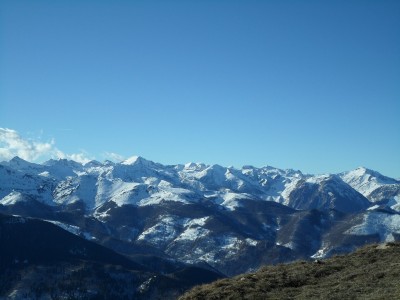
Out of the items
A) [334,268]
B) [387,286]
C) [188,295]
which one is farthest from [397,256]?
[188,295]

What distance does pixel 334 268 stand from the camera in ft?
118

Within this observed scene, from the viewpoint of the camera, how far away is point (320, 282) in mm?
32562

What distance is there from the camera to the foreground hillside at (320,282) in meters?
29.3

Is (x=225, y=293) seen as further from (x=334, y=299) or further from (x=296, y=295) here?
(x=334, y=299)

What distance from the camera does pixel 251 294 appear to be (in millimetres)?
30078

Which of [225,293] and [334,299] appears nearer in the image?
[334,299]

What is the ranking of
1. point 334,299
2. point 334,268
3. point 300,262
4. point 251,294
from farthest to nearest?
point 300,262
point 334,268
point 251,294
point 334,299

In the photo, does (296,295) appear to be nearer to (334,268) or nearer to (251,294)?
(251,294)

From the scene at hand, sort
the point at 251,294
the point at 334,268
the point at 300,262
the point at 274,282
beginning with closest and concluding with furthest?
the point at 251,294
the point at 274,282
the point at 334,268
the point at 300,262

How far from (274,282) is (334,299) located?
17.6 ft

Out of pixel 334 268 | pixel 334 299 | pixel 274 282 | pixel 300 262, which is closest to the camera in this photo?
pixel 334 299

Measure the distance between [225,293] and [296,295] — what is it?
4505mm

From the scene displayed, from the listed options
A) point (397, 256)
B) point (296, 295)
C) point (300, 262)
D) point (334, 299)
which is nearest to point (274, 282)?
point (296, 295)

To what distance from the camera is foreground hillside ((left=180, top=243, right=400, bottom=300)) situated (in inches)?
1153
